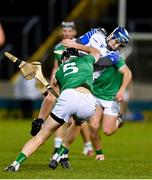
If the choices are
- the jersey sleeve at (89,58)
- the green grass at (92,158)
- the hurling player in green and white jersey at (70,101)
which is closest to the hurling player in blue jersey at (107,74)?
the green grass at (92,158)

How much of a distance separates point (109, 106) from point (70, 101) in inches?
188

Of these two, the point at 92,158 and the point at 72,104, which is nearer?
the point at 72,104

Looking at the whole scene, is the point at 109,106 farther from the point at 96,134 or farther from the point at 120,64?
the point at 120,64

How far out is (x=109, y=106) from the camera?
62.7ft

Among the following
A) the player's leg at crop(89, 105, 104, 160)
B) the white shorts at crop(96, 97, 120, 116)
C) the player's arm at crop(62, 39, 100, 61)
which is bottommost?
the player's leg at crop(89, 105, 104, 160)

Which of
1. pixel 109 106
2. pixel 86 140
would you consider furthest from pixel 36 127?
pixel 86 140

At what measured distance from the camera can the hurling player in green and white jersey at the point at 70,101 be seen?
1440cm

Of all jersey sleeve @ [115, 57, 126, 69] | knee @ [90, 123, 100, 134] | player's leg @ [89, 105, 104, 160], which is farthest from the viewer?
knee @ [90, 123, 100, 134]

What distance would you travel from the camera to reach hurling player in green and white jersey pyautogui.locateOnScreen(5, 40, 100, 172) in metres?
14.4

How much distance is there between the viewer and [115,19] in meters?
37.2

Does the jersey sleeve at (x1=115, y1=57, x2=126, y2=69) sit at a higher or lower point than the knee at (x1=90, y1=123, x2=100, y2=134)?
higher

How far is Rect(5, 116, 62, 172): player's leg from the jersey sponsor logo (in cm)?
74

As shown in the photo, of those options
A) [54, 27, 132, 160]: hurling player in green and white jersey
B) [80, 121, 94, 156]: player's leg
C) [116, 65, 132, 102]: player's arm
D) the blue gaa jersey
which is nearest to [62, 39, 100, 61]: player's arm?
the blue gaa jersey

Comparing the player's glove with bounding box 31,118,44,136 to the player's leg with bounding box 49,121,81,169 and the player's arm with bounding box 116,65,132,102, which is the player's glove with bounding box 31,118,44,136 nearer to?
the player's leg with bounding box 49,121,81,169
